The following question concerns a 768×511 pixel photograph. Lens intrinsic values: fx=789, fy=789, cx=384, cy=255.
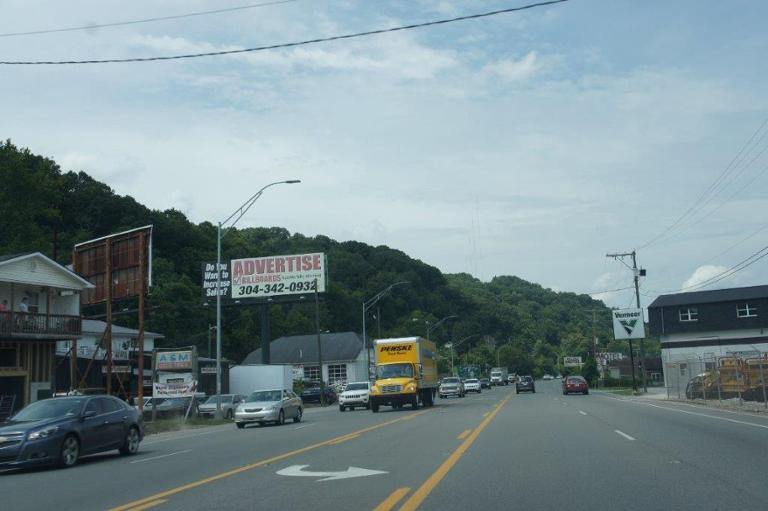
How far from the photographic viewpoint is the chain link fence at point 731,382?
30.4 metres

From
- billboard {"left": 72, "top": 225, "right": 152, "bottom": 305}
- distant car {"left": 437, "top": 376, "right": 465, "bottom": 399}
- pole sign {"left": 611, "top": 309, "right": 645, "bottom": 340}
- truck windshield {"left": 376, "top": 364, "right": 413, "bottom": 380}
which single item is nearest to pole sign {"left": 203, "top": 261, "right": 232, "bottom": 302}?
billboard {"left": 72, "top": 225, "right": 152, "bottom": 305}

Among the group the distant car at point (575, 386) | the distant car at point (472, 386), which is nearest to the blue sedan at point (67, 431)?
the distant car at point (575, 386)

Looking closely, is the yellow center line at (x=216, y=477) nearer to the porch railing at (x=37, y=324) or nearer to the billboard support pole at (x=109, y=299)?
the billboard support pole at (x=109, y=299)

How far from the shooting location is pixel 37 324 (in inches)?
1580

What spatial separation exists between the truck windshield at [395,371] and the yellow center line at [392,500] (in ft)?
89.2

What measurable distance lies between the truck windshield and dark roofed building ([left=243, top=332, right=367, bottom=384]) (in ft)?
156

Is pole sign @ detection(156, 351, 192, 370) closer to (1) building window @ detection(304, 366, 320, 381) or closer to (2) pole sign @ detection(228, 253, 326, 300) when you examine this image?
(2) pole sign @ detection(228, 253, 326, 300)

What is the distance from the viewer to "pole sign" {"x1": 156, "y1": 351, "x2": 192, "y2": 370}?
143 ft

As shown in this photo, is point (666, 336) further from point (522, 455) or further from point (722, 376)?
point (522, 455)

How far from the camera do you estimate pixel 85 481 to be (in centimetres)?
1369

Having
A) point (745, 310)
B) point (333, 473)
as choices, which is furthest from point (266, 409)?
point (745, 310)

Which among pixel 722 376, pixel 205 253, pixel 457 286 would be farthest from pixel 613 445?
pixel 457 286

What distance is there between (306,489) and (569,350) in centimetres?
15861

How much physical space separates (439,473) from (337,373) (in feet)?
252
